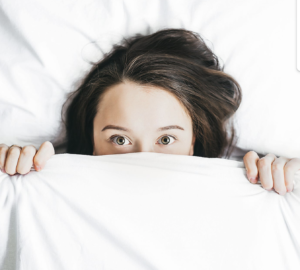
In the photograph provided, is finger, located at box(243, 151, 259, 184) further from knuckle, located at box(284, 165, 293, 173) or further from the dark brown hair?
the dark brown hair

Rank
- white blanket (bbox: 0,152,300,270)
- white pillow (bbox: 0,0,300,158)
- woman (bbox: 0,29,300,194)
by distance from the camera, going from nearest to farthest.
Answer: white blanket (bbox: 0,152,300,270), woman (bbox: 0,29,300,194), white pillow (bbox: 0,0,300,158)

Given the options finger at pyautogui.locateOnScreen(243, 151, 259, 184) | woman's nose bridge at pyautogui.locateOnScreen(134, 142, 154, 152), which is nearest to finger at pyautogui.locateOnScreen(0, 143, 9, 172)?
woman's nose bridge at pyautogui.locateOnScreen(134, 142, 154, 152)

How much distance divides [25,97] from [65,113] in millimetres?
126

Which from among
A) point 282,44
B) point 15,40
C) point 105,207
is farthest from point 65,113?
point 282,44

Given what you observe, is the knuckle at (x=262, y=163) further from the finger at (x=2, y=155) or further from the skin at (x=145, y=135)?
the finger at (x=2, y=155)

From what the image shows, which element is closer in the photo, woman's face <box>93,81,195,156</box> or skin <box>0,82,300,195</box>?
skin <box>0,82,300,195</box>

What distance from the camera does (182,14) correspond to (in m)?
0.98

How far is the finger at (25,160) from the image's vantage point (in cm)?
68

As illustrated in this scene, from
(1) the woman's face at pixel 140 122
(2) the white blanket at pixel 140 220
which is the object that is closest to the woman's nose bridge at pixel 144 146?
(1) the woman's face at pixel 140 122

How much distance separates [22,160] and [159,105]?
0.36m

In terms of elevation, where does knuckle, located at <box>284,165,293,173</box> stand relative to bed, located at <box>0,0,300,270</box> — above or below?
above

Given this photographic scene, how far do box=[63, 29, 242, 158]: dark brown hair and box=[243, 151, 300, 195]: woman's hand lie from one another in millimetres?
265

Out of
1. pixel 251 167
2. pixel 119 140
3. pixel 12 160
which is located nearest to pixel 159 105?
pixel 119 140

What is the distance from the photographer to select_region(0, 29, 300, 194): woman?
2.72 feet
